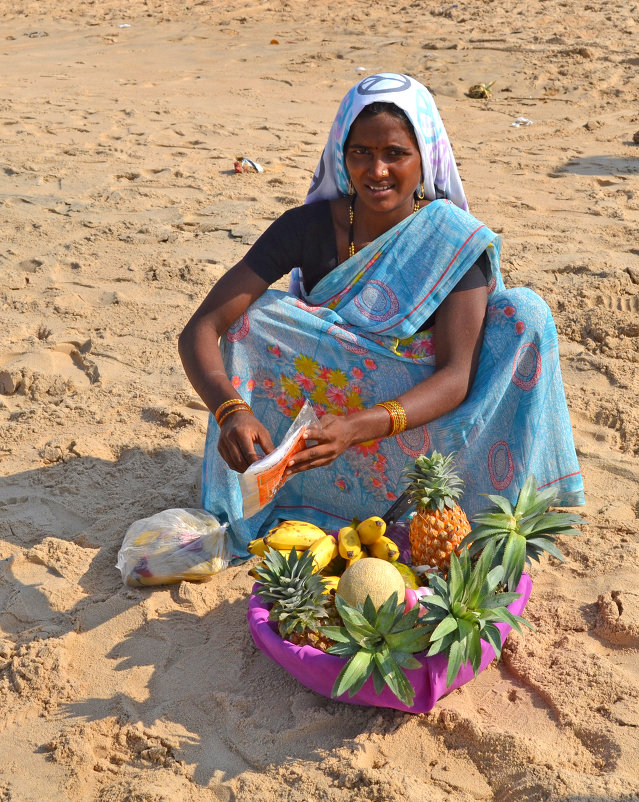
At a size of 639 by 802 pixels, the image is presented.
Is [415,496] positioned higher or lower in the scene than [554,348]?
lower

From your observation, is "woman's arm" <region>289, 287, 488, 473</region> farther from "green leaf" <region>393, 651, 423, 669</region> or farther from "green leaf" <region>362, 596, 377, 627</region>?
"green leaf" <region>393, 651, 423, 669</region>

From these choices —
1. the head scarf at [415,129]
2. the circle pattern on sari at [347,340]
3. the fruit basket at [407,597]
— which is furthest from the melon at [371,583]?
the head scarf at [415,129]

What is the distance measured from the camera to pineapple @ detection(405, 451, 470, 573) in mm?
2527

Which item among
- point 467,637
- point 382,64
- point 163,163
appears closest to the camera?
point 467,637

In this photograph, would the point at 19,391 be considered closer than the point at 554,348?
No

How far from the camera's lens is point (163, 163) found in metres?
6.86

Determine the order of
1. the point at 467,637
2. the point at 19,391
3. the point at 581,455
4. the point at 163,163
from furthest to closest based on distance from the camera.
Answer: the point at 163,163, the point at 19,391, the point at 581,455, the point at 467,637

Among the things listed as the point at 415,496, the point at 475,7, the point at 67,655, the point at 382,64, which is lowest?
the point at 67,655

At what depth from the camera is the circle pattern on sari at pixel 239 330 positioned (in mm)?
3021

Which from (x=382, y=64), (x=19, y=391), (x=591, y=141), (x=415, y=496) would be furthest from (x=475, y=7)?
(x=415, y=496)

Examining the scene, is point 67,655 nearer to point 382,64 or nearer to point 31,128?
point 31,128

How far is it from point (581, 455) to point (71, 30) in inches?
448

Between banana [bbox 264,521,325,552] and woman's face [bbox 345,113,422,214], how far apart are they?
1.12m

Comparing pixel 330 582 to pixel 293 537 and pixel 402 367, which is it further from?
pixel 402 367
